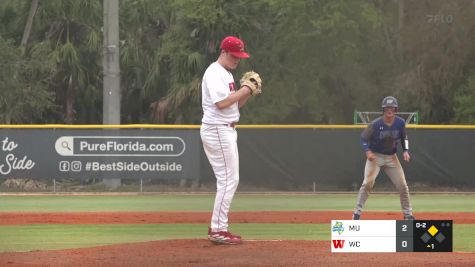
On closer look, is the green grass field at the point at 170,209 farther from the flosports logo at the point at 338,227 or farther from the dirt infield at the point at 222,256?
the flosports logo at the point at 338,227

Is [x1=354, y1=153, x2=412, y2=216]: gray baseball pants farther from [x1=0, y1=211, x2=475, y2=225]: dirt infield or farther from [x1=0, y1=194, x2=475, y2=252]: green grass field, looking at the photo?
[x1=0, y1=211, x2=475, y2=225]: dirt infield

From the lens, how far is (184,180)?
77.9 ft

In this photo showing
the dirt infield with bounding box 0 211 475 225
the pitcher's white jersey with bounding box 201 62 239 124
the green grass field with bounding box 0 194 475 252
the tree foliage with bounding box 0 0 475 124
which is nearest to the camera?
the pitcher's white jersey with bounding box 201 62 239 124

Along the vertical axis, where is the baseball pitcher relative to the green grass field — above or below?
above

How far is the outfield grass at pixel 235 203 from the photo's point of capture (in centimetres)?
1933

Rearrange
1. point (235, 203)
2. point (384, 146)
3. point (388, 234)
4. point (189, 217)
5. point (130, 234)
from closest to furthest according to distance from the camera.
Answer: point (388, 234)
point (130, 234)
point (384, 146)
point (189, 217)
point (235, 203)

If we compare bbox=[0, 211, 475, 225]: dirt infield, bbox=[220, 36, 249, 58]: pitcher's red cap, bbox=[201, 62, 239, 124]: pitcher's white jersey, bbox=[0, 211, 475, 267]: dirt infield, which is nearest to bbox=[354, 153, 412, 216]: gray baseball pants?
bbox=[0, 211, 475, 225]: dirt infield

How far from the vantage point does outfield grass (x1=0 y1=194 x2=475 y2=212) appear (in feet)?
63.4

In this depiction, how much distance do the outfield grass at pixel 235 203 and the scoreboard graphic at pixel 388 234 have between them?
33.1 ft

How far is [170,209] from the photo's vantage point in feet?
63.1

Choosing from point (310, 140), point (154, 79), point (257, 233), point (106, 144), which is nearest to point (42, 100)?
point (154, 79)

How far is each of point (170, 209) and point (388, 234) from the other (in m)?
11.1

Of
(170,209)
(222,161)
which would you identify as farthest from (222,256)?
→ (170,209)

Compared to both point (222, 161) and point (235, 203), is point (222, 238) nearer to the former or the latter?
point (222, 161)
